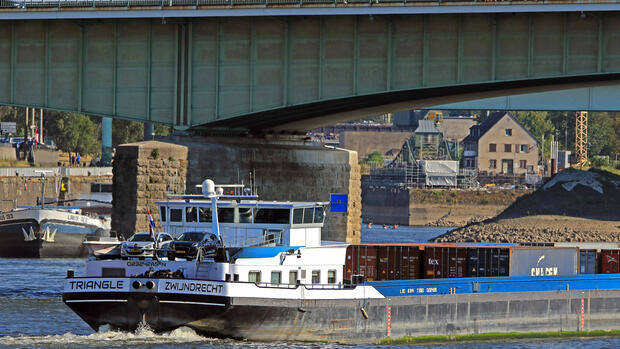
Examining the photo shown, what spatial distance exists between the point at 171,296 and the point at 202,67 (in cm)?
2063

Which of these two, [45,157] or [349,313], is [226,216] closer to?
[349,313]

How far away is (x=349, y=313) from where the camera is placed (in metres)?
46.3

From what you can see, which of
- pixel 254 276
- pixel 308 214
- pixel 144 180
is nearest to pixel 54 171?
pixel 144 180

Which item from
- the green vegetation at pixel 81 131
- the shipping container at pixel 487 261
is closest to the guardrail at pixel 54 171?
the green vegetation at pixel 81 131

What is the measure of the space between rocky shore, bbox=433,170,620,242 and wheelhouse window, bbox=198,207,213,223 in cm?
7255

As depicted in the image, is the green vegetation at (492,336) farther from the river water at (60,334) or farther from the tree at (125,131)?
the tree at (125,131)

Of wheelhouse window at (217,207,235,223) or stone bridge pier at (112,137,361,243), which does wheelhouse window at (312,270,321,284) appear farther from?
stone bridge pier at (112,137,361,243)

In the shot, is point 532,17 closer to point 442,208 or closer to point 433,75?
point 433,75

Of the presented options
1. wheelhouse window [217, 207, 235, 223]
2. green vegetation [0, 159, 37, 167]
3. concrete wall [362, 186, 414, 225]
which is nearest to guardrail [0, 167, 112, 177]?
green vegetation [0, 159, 37, 167]

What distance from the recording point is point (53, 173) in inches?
5022

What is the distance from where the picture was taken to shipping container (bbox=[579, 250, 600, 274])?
2205 inches

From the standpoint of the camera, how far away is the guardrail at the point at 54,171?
122 meters

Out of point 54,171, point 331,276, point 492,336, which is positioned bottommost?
point 492,336

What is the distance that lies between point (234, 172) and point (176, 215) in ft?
52.9
